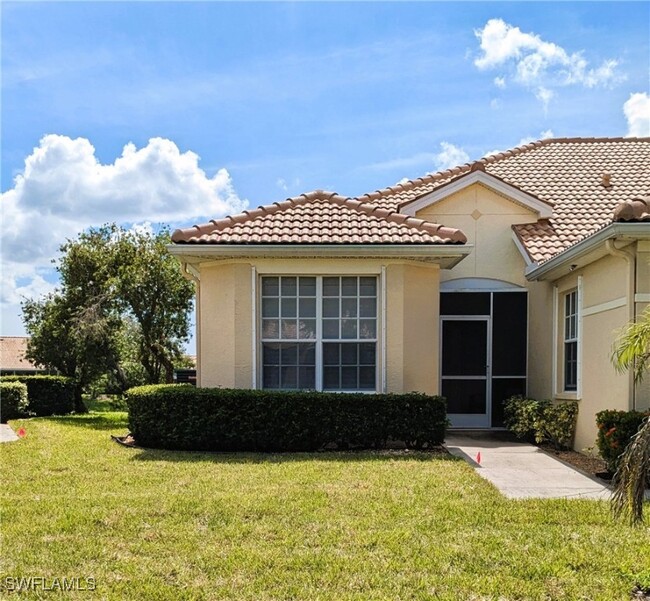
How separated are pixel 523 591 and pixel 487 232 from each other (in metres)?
10.7

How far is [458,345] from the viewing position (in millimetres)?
14070

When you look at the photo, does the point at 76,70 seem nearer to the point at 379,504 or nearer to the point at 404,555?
the point at 379,504

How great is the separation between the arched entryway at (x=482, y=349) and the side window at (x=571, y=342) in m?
1.73

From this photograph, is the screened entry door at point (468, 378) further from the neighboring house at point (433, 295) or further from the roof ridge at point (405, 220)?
the roof ridge at point (405, 220)

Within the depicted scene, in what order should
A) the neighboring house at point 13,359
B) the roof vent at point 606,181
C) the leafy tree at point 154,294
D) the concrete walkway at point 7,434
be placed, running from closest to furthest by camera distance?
the concrete walkway at point 7,434 → the roof vent at point 606,181 → the leafy tree at point 154,294 → the neighboring house at point 13,359

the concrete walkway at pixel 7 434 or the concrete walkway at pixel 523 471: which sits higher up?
the concrete walkway at pixel 523 471

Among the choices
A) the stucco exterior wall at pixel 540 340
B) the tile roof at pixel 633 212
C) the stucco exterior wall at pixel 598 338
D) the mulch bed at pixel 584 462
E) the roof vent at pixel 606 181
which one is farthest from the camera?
the roof vent at pixel 606 181

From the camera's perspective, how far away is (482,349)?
46.0ft

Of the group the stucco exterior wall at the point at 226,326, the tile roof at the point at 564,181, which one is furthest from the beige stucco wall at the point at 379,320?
the tile roof at the point at 564,181

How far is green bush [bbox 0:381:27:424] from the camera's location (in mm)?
18984

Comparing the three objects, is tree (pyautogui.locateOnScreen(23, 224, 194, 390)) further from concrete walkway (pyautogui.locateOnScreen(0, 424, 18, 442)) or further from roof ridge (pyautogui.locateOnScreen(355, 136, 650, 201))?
roof ridge (pyautogui.locateOnScreen(355, 136, 650, 201))

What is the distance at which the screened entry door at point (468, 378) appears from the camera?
14.0 metres

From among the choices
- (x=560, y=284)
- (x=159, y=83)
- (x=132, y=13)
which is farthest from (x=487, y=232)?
(x=132, y=13)

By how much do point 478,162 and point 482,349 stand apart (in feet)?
15.2
